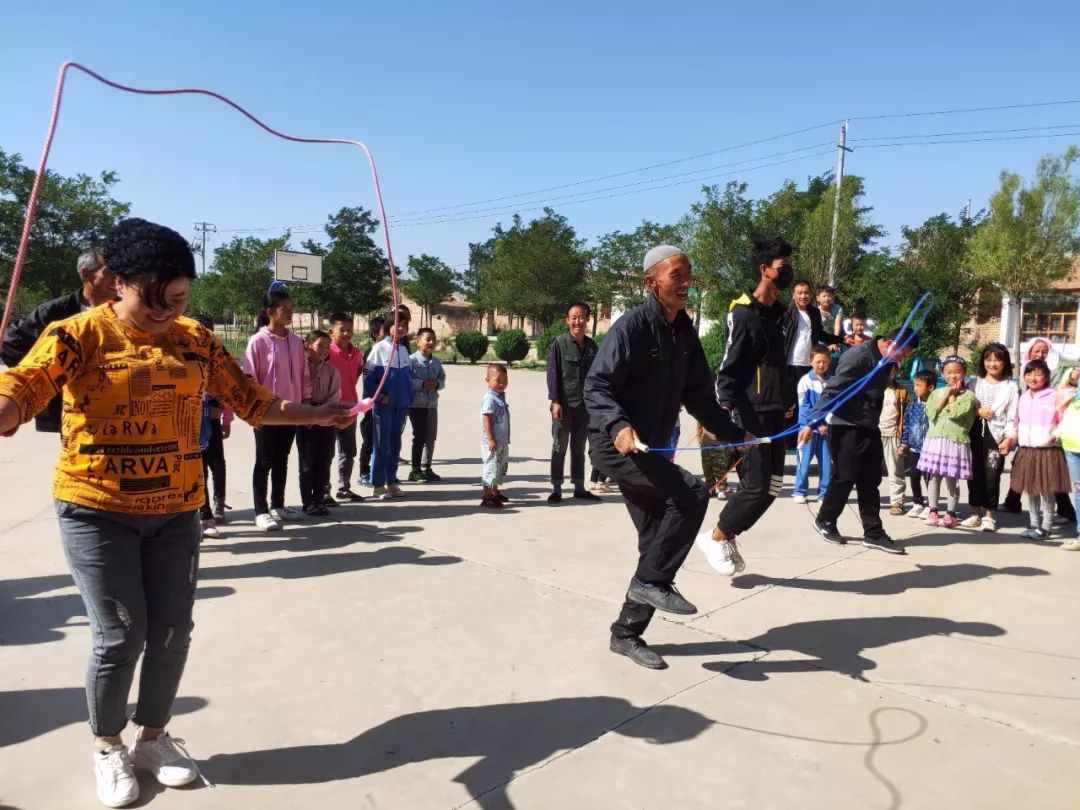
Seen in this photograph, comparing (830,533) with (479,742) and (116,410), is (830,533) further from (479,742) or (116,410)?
(116,410)

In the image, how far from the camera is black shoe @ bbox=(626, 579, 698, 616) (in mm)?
4008

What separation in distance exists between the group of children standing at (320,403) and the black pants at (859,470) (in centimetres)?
368

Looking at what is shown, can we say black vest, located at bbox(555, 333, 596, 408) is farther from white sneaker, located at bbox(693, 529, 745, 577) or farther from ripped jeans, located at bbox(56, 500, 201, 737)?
ripped jeans, located at bbox(56, 500, 201, 737)

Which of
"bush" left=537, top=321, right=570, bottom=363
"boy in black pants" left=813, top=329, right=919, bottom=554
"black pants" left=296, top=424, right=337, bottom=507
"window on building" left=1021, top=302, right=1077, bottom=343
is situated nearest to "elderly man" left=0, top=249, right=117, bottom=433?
"black pants" left=296, top=424, right=337, bottom=507

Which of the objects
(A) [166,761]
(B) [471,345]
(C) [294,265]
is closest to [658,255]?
(A) [166,761]

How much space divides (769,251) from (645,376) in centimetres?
179

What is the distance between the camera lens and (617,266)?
4900 centimetres

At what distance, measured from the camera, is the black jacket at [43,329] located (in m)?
4.57

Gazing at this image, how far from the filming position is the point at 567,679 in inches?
153

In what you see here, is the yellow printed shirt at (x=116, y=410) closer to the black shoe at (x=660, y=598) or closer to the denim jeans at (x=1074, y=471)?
the black shoe at (x=660, y=598)

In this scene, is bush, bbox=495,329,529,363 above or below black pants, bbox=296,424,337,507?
above

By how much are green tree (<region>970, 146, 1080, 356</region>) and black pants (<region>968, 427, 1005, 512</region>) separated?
23.1 metres

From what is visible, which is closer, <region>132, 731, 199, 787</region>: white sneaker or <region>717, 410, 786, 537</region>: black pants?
<region>132, 731, 199, 787</region>: white sneaker

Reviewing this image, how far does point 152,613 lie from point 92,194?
3839 cm
